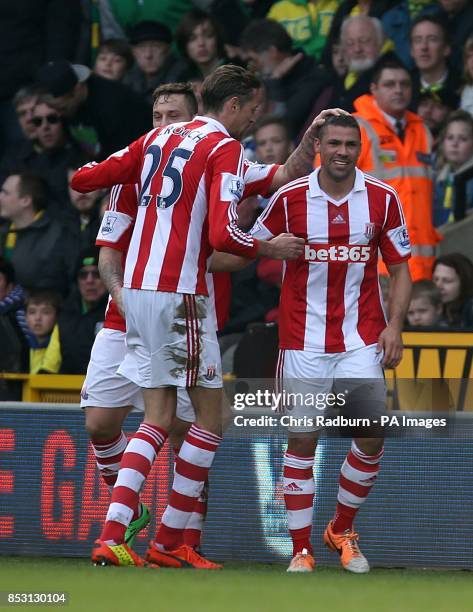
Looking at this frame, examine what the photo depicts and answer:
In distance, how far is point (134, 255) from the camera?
6.22 m

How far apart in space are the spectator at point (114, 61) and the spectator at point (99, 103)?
11.7 inches

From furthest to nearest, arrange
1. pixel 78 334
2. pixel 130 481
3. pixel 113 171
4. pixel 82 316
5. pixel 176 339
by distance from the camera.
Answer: pixel 82 316 < pixel 78 334 < pixel 113 171 < pixel 176 339 < pixel 130 481

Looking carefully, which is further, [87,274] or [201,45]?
[201,45]

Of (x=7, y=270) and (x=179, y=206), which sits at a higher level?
(x=179, y=206)

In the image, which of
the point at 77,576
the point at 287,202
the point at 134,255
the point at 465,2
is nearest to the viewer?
the point at 77,576

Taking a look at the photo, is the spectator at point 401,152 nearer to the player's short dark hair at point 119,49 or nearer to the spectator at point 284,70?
the spectator at point 284,70

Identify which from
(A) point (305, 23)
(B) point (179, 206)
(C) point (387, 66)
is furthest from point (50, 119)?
(B) point (179, 206)

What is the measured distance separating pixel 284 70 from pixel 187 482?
522 cm

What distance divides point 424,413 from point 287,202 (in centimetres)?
122

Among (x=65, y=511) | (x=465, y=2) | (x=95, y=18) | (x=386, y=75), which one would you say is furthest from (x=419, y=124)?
(x=65, y=511)

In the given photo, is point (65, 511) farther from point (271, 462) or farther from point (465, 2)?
point (465, 2)

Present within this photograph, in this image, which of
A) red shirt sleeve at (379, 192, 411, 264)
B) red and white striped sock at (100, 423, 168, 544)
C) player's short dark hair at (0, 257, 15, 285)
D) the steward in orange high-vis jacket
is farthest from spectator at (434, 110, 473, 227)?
red and white striped sock at (100, 423, 168, 544)

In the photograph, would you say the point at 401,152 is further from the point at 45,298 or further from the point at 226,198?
the point at 226,198

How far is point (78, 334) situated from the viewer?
10.2 metres
